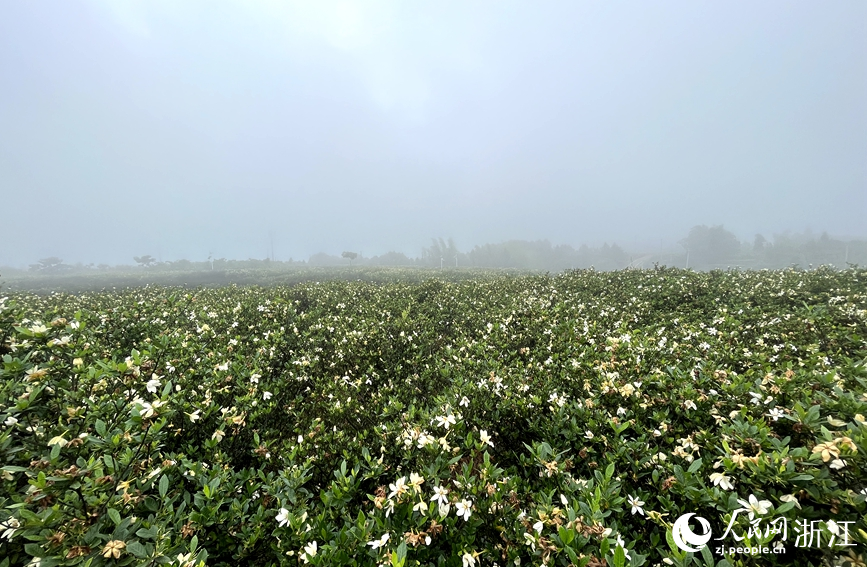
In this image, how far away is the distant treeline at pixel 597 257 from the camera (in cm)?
9844

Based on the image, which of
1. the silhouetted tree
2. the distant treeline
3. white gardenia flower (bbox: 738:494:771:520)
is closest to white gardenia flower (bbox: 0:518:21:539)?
white gardenia flower (bbox: 738:494:771:520)

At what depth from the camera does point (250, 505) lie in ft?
9.51

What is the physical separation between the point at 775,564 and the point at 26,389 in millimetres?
6051

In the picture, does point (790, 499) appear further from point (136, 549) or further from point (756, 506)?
point (136, 549)

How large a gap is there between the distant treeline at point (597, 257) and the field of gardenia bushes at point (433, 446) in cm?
7960

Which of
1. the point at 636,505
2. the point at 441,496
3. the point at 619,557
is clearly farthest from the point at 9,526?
the point at 636,505

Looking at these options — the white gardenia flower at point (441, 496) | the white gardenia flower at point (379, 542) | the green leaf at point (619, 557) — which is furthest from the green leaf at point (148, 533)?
the green leaf at point (619, 557)

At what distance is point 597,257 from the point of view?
6161 inches

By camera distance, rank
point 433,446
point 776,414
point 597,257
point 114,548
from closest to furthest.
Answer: point 114,548 < point 776,414 < point 433,446 < point 597,257

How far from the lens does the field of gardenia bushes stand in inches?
80.1

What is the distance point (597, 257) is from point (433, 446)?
176955 millimetres

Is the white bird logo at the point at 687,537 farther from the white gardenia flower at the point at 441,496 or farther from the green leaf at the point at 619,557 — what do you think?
the white gardenia flower at the point at 441,496

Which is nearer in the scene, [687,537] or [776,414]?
[687,537]

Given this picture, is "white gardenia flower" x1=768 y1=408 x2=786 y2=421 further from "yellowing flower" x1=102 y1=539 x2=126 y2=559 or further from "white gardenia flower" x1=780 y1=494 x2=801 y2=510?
"yellowing flower" x1=102 y1=539 x2=126 y2=559
